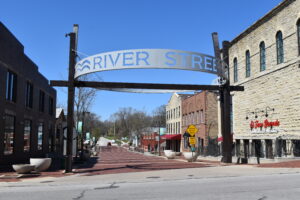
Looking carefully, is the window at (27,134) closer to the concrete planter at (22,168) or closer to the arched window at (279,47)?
the concrete planter at (22,168)

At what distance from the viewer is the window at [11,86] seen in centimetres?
2266

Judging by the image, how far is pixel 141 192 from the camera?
10.4 meters

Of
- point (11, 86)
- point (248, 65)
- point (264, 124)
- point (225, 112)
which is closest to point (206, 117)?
point (248, 65)

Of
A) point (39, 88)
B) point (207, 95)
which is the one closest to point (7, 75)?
point (39, 88)

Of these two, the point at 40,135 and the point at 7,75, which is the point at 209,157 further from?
the point at 7,75

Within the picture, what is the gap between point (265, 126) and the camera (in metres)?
27.4

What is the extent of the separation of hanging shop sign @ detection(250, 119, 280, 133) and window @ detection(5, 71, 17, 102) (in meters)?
19.3

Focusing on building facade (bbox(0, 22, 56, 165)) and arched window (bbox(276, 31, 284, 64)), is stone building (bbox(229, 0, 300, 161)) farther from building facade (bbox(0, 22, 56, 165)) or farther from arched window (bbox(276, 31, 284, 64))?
building facade (bbox(0, 22, 56, 165))

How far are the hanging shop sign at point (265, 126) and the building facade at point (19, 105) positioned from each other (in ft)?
62.7

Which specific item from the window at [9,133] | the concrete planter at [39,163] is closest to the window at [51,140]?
the window at [9,133]

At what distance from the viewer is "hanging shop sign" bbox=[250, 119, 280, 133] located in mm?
25964

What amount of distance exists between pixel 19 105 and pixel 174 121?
3693cm

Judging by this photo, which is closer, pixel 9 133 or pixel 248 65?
pixel 9 133

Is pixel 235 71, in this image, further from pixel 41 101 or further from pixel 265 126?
pixel 41 101
